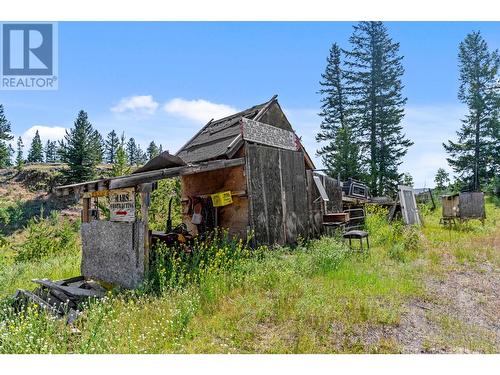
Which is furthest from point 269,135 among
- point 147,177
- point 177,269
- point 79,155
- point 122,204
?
point 79,155

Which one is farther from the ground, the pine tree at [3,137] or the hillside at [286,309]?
the pine tree at [3,137]

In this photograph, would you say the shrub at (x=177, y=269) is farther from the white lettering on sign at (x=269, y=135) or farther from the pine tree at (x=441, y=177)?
the pine tree at (x=441, y=177)

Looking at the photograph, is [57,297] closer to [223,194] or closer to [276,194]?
[223,194]

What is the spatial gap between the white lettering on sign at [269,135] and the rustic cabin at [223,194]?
0.11 feet

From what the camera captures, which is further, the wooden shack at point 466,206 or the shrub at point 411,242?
the wooden shack at point 466,206

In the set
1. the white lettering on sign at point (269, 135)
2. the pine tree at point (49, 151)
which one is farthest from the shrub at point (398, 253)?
the pine tree at point (49, 151)

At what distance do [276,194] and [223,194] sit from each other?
1857 mm

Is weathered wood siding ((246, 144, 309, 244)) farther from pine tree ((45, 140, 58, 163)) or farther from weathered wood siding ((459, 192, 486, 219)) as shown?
pine tree ((45, 140, 58, 163))

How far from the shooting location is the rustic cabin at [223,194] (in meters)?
7.05

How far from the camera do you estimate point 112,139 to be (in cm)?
8900

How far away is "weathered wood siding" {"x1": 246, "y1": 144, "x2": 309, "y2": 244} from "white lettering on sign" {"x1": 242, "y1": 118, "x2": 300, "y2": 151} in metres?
0.23

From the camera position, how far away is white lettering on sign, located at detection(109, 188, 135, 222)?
7031mm

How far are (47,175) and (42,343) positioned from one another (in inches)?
1846

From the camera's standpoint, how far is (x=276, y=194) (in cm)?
1062
